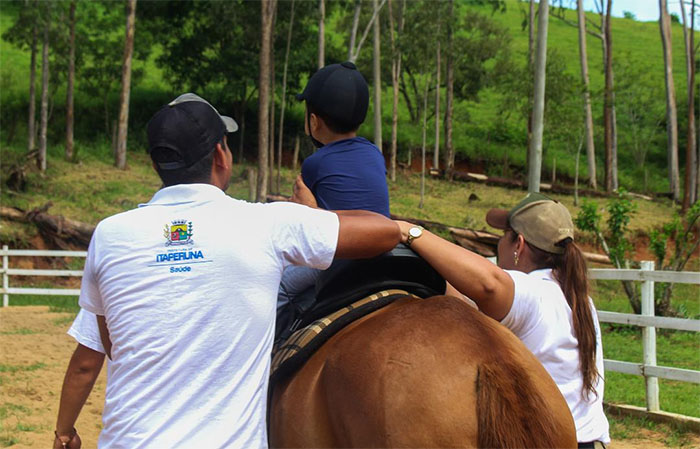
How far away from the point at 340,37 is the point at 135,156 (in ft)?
106

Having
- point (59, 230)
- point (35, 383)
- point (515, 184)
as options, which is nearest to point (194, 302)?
point (35, 383)

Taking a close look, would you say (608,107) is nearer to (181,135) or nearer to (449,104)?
(449,104)

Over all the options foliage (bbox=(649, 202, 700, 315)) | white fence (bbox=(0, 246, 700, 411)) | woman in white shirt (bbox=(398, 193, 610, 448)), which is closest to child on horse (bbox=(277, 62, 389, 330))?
woman in white shirt (bbox=(398, 193, 610, 448))

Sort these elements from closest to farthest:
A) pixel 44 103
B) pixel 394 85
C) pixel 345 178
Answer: pixel 345 178 → pixel 44 103 → pixel 394 85

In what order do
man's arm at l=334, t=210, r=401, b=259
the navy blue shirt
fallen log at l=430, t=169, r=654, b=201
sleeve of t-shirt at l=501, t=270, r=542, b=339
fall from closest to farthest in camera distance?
man's arm at l=334, t=210, r=401, b=259 → sleeve of t-shirt at l=501, t=270, r=542, b=339 → the navy blue shirt → fallen log at l=430, t=169, r=654, b=201

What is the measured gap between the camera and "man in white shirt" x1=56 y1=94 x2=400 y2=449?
6.96 ft

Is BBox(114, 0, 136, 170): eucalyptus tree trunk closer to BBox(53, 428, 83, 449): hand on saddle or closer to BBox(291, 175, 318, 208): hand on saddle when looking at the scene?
BBox(291, 175, 318, 208): hand on saddle

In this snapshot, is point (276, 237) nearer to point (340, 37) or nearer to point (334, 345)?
point (334, 345)

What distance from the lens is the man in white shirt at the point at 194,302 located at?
2121mm

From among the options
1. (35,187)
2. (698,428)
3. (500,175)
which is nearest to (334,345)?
(698,428)

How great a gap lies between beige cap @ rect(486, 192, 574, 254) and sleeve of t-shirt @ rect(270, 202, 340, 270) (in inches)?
45.0

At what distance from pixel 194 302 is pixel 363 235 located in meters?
0.57

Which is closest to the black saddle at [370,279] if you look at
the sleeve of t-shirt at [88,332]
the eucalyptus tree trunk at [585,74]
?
the sleeve of t-shirt at [88,332]

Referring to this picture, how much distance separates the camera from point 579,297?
9.44 ft
